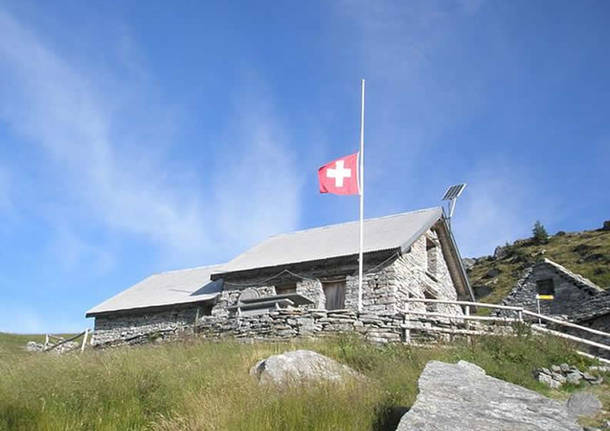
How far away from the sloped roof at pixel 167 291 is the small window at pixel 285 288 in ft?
8.16

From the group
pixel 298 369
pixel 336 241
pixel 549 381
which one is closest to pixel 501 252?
pixel 336 241

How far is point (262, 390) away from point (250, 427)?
1.58 m

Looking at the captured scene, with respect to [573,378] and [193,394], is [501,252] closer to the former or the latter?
[573,378]

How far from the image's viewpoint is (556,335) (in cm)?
1544

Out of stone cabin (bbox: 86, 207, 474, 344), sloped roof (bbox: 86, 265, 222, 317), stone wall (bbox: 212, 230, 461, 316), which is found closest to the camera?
stone cabin (bbox: 86, 207, 474, 344)

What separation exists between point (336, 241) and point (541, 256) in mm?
30028

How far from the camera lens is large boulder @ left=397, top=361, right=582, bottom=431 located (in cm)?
607

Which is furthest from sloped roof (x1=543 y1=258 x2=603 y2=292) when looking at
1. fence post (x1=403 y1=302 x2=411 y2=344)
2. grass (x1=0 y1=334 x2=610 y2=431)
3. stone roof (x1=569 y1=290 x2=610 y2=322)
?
grass (x1=0 y1=334 x2=610 y2=431)

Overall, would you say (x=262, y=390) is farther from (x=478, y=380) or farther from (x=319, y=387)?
(x=478, y=380)

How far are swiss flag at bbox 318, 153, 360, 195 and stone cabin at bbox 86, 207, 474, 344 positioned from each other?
208cm

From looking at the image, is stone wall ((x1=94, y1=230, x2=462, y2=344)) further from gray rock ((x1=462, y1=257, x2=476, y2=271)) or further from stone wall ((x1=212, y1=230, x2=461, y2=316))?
gray rock ((x1=462, y1=257, x2=476, y2=271))

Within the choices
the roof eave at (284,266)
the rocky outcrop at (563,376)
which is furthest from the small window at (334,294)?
the rocky outcrop at (563,376)

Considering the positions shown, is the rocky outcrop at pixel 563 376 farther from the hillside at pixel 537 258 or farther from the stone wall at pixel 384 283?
the hillside at pixel 537 258

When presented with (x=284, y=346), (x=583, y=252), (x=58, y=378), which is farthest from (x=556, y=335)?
(x=583, y=252)
